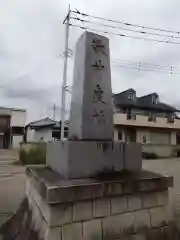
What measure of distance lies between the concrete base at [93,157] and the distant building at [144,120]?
19.4m

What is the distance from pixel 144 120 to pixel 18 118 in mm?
19938

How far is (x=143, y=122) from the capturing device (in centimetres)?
2411

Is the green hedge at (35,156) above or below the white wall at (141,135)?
below

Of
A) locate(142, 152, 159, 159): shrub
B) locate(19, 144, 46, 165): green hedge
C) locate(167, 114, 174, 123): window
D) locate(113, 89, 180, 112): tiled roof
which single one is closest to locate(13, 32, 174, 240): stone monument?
locate(19, 144, 46, 165): green hedge

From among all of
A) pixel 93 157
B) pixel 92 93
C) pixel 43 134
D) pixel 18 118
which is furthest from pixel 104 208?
pixel 18 118

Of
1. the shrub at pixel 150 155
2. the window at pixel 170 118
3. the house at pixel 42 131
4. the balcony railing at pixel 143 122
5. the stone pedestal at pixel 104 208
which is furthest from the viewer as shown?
the house at pixel 42 131

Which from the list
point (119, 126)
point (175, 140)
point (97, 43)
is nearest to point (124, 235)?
point (97, 43)

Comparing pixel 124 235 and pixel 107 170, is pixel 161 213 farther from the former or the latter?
pixel 107 170

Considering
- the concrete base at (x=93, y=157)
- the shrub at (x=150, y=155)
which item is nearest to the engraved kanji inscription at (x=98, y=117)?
the concrete base at (x=93, y=157)

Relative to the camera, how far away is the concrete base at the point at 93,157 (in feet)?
9.22

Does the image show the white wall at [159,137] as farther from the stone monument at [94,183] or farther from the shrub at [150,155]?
the stone monument at [94,183]

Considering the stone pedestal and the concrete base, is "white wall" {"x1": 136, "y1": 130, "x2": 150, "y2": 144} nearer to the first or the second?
the concrete base

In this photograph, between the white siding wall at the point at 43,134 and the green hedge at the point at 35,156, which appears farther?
the white siding wall at the point at 43,134

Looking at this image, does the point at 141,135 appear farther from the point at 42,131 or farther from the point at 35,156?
the point at 42,131
